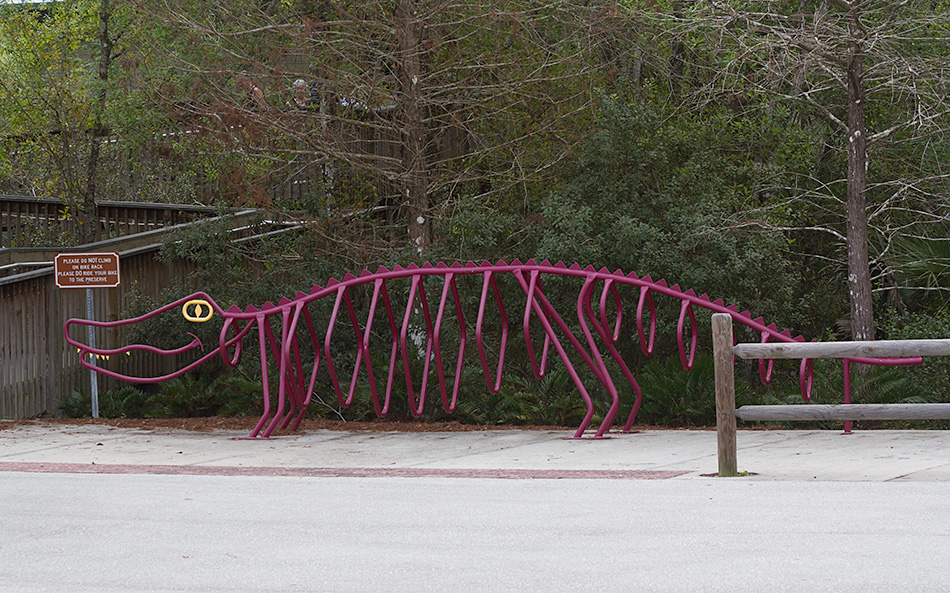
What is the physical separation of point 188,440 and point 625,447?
5.23 meters

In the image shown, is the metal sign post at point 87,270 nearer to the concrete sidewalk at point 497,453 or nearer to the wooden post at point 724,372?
the concrete sidewalk at point 497,453

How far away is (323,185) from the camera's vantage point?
18.4 metres

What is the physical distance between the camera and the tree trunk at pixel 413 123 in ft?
51.8

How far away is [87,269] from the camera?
15.0 metres

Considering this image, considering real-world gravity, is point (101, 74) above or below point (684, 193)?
above

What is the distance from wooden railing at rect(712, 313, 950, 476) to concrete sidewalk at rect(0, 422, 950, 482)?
44cm

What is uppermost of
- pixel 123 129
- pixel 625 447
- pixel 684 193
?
pixel 123 129

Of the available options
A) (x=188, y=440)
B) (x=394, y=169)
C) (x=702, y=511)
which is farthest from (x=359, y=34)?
(x=702, y=511)

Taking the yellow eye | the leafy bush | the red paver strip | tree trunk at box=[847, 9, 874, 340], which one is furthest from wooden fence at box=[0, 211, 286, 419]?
tree trunk at box=[847, 9, 874, 340]

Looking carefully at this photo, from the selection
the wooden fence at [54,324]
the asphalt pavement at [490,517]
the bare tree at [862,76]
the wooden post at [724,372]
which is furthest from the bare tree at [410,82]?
the wooden post at [724,372]

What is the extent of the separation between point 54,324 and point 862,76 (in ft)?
37.8

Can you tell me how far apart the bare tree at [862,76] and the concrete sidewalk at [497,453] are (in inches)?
133

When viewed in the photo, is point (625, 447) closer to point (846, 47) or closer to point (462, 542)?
point (462, 542)

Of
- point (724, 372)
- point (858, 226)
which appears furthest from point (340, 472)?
point (858, 226)
